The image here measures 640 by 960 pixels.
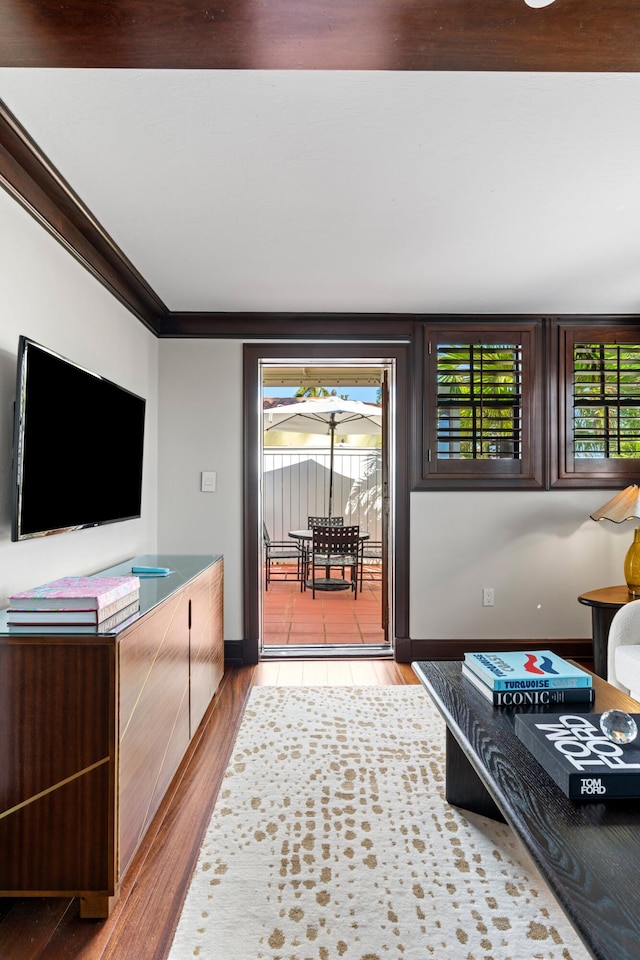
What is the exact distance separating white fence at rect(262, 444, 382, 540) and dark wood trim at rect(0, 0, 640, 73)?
6.41 metres

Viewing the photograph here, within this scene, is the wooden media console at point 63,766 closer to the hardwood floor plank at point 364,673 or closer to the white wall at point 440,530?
the hardwood floor plank at point 364,673

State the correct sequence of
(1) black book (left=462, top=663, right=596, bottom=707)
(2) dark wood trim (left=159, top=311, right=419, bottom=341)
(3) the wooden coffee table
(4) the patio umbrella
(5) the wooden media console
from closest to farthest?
(3) the wooden coffee table → (5) the wooden media console → (1) black book (left=462, top=663, right=596, bottom=707) → (2) dark wood trim (left=159, top=311, right=419, bottom=341) → (4) the patio umbrella

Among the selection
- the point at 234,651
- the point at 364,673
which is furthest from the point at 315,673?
the point at 234,651

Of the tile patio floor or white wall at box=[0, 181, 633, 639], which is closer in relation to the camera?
white wall at box=[0, 181, 633, 639]

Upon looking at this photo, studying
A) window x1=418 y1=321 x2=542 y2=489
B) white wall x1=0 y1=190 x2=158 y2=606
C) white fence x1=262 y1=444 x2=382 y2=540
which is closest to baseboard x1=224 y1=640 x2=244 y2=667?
white wall x1=0 y1=190 x2=158 y2=606

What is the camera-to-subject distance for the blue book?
6.01 ft

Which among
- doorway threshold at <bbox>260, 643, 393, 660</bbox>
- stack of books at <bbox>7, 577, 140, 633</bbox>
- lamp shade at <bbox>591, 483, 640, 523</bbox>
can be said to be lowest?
doorway threshold at <bbox>260, 643, 393, 660</bbox>

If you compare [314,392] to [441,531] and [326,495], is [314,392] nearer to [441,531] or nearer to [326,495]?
[326,495]

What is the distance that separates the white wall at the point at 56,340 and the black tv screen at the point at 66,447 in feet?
0.18

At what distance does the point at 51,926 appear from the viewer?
1563 millimetres

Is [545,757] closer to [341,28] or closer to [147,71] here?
[341,28]

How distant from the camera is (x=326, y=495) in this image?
25.5 feet

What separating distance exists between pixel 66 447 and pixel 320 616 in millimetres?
3417

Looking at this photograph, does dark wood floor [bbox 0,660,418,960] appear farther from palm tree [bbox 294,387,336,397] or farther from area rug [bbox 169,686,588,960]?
palm tree [bbox 294,387,336,397]
